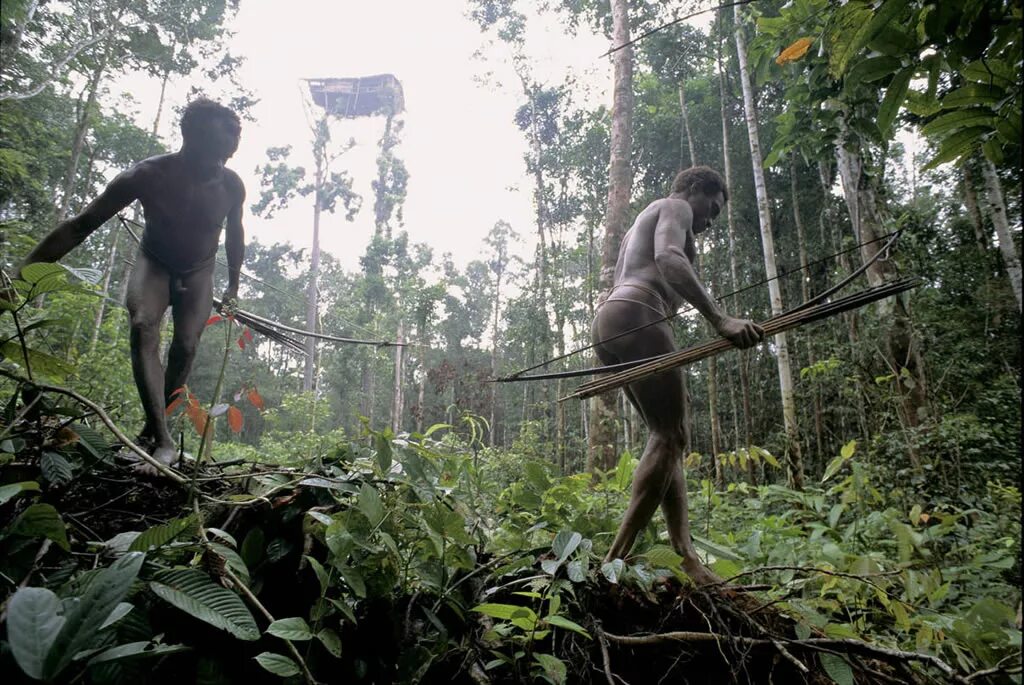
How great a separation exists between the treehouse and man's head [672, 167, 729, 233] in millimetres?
24241

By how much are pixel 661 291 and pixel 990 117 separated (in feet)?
4.48

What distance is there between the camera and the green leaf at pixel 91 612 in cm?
71

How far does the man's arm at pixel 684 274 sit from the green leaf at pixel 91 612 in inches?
65.8

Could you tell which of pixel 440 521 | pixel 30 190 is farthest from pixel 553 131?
pixel 440 521

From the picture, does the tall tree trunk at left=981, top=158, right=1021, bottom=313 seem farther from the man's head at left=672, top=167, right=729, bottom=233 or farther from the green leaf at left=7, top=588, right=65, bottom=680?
the green leaf at left=7, top=588, right=65, bottom=680

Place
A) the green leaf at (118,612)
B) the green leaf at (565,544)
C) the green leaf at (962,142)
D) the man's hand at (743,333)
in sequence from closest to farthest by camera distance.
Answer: the green leaf at (118,612)
the green leaf at (962,142)
the green leaf at (565,544)
the man's hand at (743,333)

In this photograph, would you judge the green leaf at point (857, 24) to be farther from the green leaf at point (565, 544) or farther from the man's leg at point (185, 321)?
the man's leg at point (185, 321)

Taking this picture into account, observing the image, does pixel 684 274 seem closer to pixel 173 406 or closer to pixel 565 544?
pixel 565 544

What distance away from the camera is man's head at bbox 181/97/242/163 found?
222cm

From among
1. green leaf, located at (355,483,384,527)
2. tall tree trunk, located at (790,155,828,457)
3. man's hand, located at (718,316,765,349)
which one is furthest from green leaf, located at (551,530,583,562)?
tall tree trunk, located at (790,155,828,457)

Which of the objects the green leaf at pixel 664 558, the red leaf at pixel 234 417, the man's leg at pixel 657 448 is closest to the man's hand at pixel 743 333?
the man's leg at pixel 657 448

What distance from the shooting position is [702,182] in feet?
7.64

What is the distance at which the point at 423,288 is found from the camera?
15.6 m

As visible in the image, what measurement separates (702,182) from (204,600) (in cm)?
234
